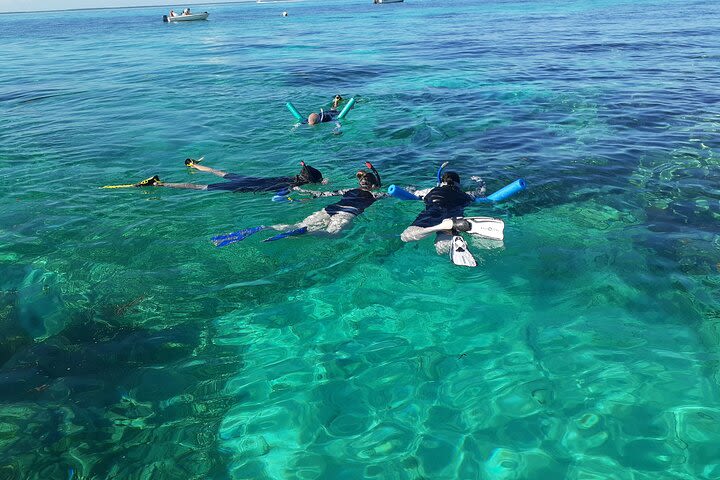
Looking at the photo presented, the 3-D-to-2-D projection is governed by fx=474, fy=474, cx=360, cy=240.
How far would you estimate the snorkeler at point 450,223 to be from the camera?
7406mm

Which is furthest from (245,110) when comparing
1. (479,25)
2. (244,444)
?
(479,25)

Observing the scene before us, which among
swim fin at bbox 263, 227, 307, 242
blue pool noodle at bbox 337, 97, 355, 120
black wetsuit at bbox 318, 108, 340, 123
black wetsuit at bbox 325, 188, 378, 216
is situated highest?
blue pool noodle at bbox 337, 97, 355, 120

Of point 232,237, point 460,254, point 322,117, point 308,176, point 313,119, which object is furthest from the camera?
point 322,117

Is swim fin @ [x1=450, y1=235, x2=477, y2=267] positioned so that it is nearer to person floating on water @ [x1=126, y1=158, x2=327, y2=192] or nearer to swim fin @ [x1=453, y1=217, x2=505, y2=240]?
swim fin @ [x1=453, y1=217, x2=505, y2=240]

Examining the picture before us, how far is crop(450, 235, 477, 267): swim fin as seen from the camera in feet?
23.5

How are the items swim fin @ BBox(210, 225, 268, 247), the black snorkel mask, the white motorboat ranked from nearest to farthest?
swim fin @ BBox(210, 225, 268, 247), the black snorkel mask, the white motorboat

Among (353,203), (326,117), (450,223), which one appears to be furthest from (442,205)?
(326,117)

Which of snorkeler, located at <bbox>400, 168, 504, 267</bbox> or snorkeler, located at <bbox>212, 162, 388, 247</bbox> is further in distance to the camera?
snorkeler, located at <bbox>212, 162, 388, 247</bbox>

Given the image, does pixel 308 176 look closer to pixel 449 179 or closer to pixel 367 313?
pixel 449 179

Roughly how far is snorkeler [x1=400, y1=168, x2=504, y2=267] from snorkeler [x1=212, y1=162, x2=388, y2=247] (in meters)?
0.94

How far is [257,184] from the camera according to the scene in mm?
10078

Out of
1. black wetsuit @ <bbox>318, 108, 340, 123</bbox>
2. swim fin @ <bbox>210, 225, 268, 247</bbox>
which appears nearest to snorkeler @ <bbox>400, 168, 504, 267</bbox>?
swim fin @ <bbox>210, 225, 268, 247</bbox>

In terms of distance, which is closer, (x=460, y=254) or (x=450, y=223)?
(x=460, y=254)

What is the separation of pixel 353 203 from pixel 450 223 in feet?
6.37
